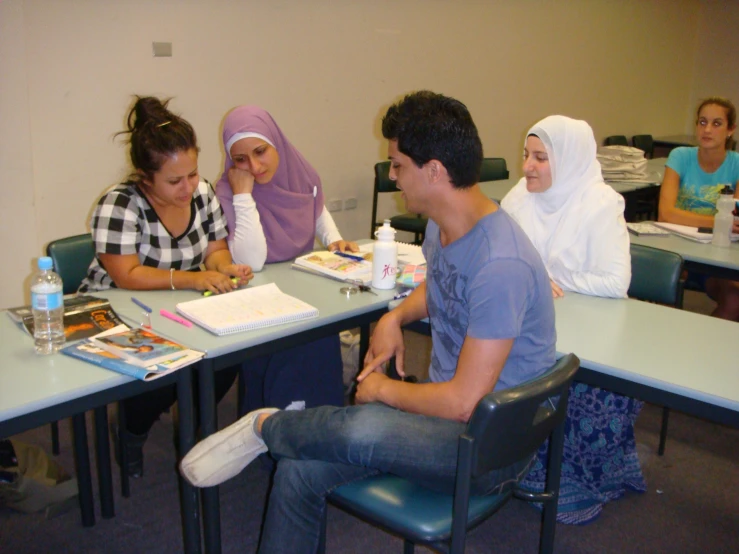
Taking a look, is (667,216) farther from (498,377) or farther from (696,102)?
(696,102)

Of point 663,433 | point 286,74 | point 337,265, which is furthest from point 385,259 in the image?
point 286,74

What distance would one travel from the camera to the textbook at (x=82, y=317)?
1.89 metres

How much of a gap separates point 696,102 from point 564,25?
10.2 feet

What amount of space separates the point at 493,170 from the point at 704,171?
1622 mm

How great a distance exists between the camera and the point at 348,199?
505 cm

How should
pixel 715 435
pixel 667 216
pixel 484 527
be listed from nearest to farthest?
pixel 484 527 → pixel 715 435 → pixel 667 216

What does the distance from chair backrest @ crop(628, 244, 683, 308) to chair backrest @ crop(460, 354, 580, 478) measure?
1078 millimetres

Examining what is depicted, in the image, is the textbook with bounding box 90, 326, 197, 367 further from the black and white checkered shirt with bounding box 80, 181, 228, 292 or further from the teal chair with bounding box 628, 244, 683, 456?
the teal chair with bounding box 628, 244, 683, 456

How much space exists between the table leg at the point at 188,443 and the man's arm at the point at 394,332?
439mm

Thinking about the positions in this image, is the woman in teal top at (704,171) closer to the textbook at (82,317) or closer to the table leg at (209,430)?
the table leg at (209,430)

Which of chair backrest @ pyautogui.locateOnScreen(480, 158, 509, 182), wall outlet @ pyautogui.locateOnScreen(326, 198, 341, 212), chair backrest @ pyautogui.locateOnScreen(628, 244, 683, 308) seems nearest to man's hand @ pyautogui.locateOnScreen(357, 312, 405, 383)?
chair backrest @ pyautogui.locateOnScreen(628, 244, 683, 308)

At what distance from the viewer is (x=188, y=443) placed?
1859 millimetres

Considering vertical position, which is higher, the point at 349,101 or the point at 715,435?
the point at 349,101

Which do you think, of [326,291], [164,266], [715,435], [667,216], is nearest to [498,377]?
[326,291]
